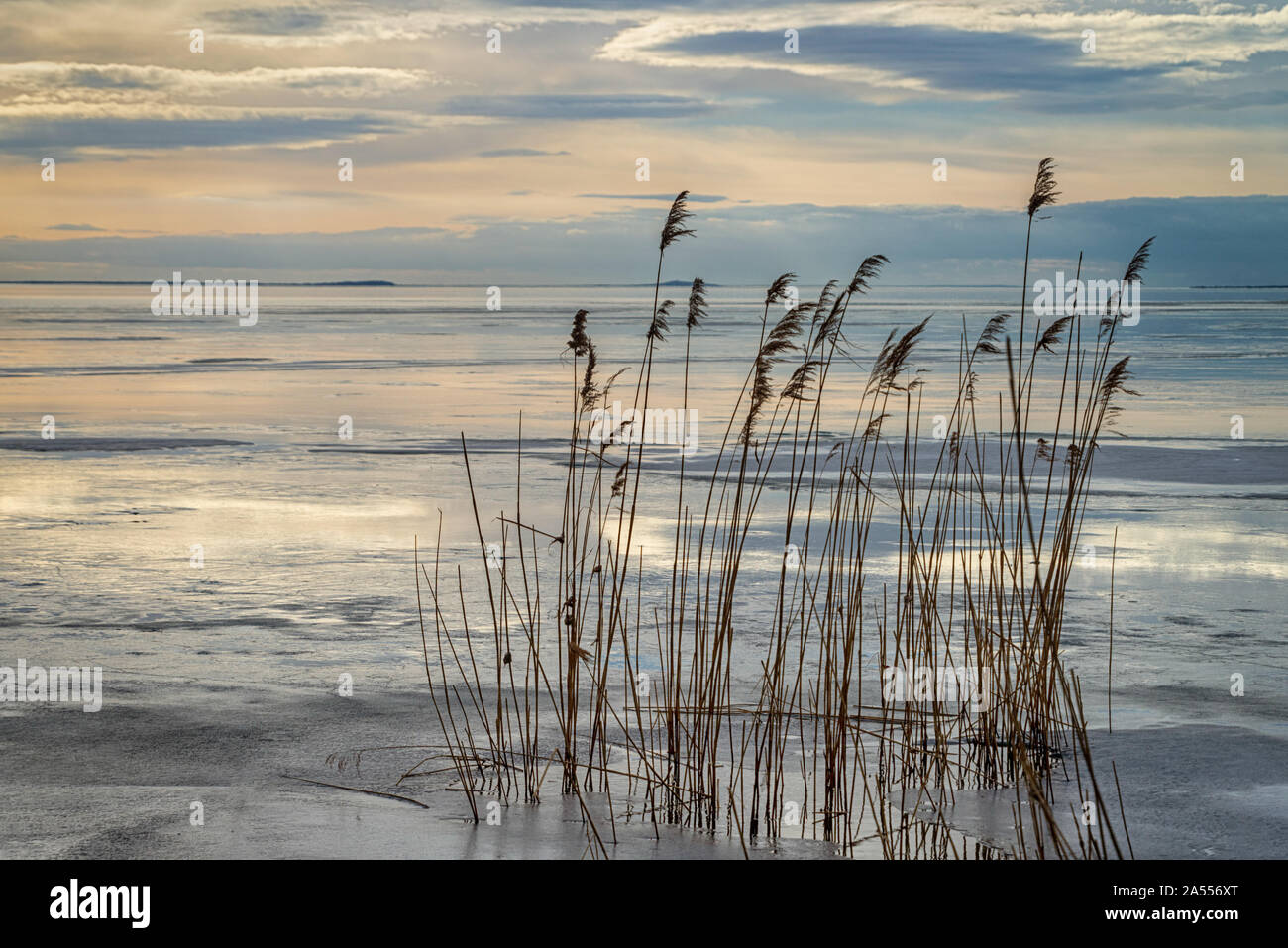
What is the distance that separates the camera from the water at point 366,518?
494 cm

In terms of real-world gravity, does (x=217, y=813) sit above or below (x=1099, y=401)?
below

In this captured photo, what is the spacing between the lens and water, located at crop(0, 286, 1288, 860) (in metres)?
4.94

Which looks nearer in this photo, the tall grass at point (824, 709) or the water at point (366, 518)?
the tall grass at point (824, 709)

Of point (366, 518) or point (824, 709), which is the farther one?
point (366, 518)

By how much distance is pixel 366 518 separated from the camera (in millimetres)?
7934

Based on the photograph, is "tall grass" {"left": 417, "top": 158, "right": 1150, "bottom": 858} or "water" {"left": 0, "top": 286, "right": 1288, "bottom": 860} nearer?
"tall grass" {"left": 417, "top": 158, "right": 1150, "bottom": 858}
